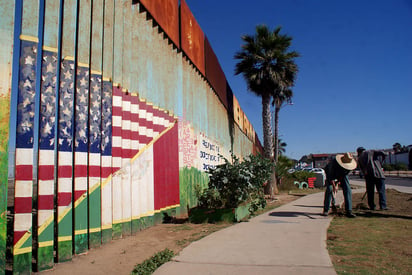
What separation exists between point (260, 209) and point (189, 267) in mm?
6686

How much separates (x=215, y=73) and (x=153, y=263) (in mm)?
11474

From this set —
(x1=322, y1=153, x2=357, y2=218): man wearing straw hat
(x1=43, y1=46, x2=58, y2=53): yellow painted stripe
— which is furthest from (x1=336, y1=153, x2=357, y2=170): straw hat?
(x1=43, y1=46, x2=58, y2=53): yellow painted stripe

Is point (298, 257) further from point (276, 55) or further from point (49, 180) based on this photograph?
point (276, 55)

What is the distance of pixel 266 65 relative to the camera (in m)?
18.1

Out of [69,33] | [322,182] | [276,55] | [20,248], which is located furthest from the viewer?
[322,182]

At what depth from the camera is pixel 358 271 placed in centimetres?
397

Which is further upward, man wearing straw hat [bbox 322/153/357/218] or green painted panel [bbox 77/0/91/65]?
green painted panel [bbox 77/0/91/65]

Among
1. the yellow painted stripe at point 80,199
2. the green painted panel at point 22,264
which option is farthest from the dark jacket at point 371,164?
the green painted panel at point 22,264

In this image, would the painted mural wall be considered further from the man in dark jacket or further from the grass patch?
the man in dark jacket

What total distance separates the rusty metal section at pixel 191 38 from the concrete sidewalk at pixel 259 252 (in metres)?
5.76

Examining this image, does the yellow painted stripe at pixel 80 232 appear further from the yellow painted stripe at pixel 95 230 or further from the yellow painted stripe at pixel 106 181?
the yellow painted stripe at pixel 106 181

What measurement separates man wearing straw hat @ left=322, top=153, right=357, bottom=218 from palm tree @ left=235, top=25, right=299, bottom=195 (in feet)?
30.4

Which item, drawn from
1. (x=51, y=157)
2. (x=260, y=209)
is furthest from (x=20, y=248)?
(x=260, y=209)

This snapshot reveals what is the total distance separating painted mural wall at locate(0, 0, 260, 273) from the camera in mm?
4055
